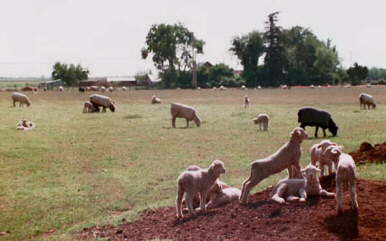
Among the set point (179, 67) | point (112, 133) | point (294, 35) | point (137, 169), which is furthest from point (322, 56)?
point (137, 169)

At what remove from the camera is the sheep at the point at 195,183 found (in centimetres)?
912

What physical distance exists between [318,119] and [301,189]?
15.8 meters

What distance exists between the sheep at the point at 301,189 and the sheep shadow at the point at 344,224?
839mm

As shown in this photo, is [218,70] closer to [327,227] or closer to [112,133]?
[112,133]

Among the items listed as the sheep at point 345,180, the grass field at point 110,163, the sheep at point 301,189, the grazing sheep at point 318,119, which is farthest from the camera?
the grazing sheep at point 318,119

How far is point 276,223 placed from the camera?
7727 millimetres

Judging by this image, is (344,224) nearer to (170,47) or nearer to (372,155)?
(372,155)

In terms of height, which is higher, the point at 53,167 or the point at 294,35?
the point at 294,35

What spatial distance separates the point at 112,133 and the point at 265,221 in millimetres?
19076

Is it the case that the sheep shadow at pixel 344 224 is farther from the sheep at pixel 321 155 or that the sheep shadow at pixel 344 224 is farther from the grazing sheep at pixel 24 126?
the grazing sheep at pixel 24 126

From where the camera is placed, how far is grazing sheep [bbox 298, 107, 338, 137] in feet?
77.5

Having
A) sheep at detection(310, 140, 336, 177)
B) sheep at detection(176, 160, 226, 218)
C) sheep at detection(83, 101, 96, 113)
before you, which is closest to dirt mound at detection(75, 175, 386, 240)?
sheep at detection(176, 160, 226, 218)

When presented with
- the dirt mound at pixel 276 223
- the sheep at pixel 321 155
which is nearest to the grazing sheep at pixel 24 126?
the dirt mound at pixel 276 223

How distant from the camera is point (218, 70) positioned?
11131cm
